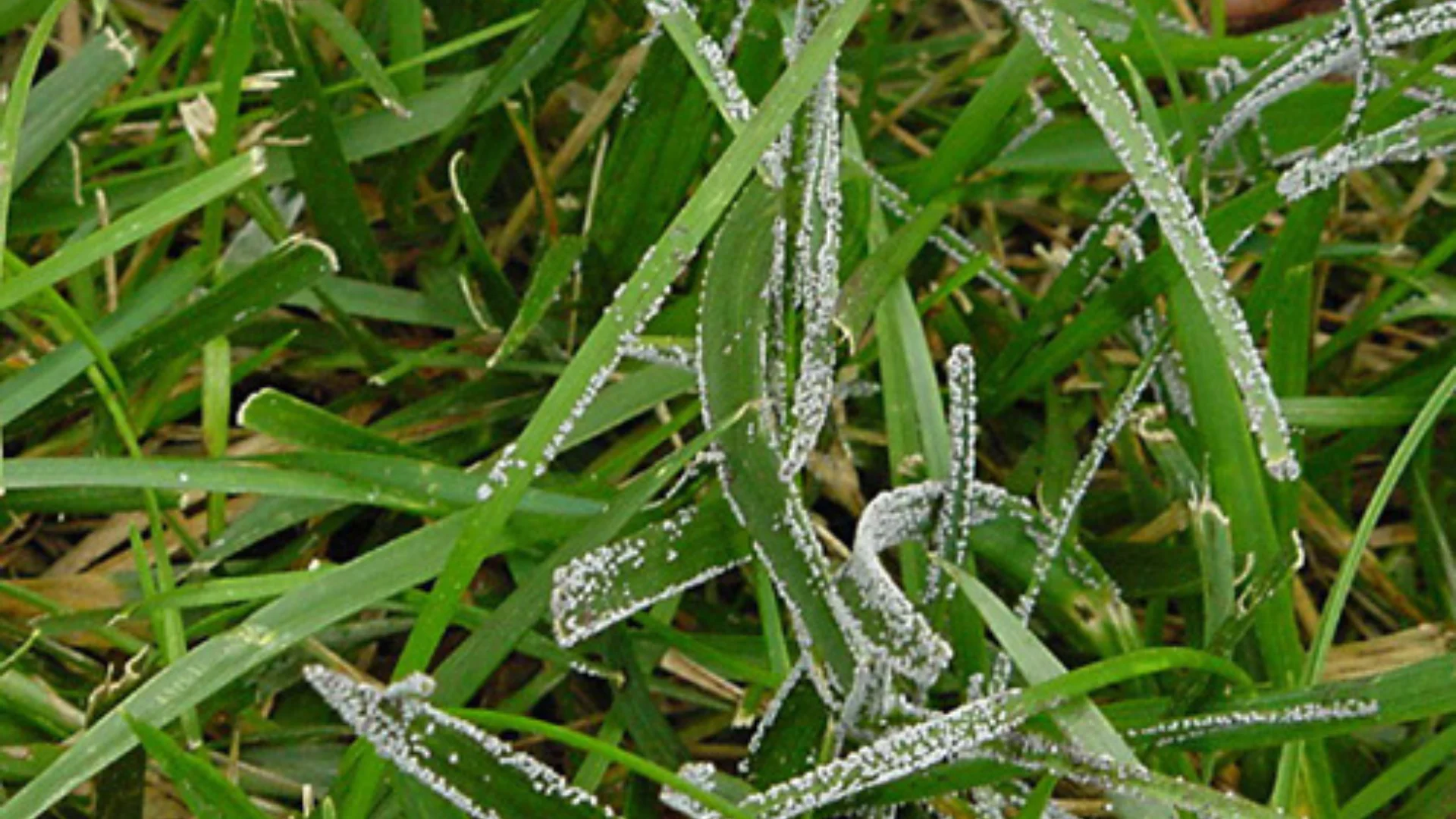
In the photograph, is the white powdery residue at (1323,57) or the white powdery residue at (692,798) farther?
the white powdery residue at (1323,57)

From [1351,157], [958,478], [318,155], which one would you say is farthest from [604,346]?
[1351,157]

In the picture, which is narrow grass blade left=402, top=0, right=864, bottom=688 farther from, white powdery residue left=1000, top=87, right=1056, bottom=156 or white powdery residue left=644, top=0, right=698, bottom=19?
white powdery residue left=1000, top=87, right=1056, bottom=156

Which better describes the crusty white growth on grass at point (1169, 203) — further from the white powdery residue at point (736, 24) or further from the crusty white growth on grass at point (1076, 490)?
the white powdery residue at point (736, 24)

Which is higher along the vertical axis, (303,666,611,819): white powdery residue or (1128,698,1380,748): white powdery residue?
(303,666,611,819): white powdery residue

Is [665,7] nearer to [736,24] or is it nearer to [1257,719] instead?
[736,24]

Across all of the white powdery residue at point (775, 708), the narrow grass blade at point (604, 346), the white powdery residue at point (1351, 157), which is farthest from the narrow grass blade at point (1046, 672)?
the white powdery residue at point (1351, 157)

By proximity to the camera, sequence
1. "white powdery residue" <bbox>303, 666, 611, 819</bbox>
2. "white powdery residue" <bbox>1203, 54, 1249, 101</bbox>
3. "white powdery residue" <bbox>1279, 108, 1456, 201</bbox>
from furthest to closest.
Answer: "white powdery residue" <bbox>1203, 54, 1249, 101</bbox>
"white powdery residue" <bbox>1279, 108, 1456, 201</bbox>
"white powdery residue" <bbox>303, 666, 611, 819</bbox>

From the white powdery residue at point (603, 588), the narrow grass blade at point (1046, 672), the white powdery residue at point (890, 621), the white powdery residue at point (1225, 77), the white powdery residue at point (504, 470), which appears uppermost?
the white powdery residue at point (504, 470)

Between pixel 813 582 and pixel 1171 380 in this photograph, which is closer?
pixel 813 582

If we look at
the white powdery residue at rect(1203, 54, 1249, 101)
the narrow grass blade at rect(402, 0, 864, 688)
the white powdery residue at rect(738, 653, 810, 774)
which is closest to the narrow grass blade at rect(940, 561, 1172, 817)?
the white powdery residue at rect(738, 653, 810, 774)
